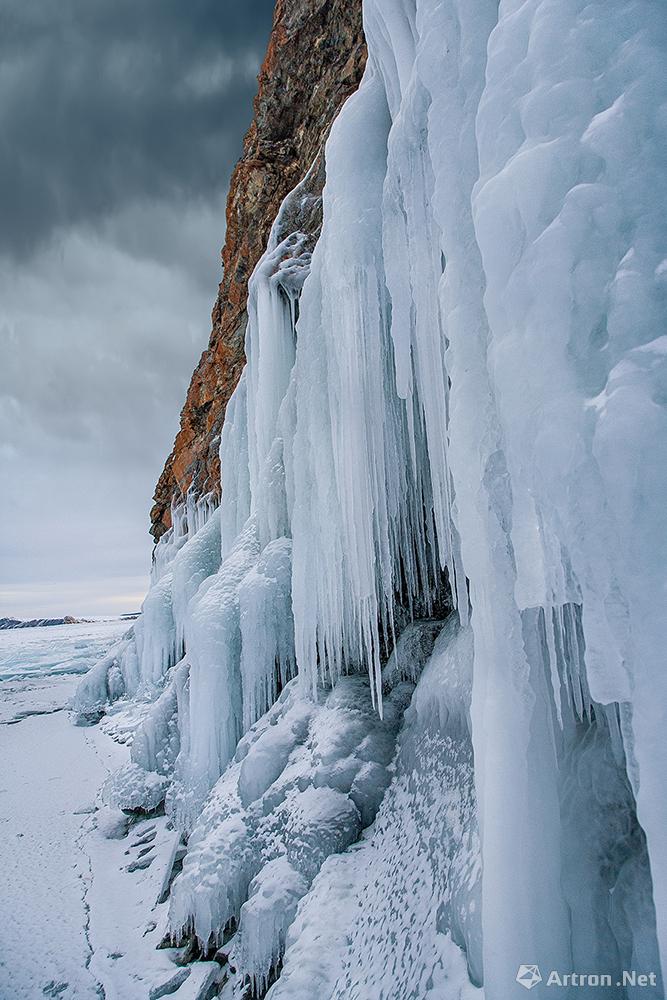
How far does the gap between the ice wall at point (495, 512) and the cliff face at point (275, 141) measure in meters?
5.29

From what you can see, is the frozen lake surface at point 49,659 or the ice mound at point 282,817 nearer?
the ice mound at point 282,817

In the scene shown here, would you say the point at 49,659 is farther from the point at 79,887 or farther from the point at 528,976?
the point at 528,976

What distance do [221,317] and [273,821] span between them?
12.2 metres

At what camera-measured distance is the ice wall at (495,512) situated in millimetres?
1081

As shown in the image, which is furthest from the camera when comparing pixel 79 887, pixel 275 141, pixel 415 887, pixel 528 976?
pixel 275 141

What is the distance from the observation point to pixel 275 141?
9.21 meters

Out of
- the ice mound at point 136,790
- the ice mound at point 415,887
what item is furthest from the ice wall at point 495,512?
the ice mound at point 136,790

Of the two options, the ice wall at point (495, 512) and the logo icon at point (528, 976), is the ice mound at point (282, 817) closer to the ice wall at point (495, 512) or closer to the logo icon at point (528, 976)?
the ice wall at point (495, 512)

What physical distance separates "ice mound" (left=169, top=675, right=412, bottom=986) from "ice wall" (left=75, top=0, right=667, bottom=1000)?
0.08 ft

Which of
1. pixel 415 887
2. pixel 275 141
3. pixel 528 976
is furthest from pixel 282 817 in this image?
pixel 275 141

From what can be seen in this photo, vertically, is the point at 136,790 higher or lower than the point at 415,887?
lower

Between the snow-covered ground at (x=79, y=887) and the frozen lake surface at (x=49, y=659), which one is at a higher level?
the frozen lake surface at (x=49, y=659)

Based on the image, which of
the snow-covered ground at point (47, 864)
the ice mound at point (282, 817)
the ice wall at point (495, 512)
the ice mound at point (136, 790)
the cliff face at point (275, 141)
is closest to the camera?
the ice wall at point (495, 512)

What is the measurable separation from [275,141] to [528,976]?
11291mm
